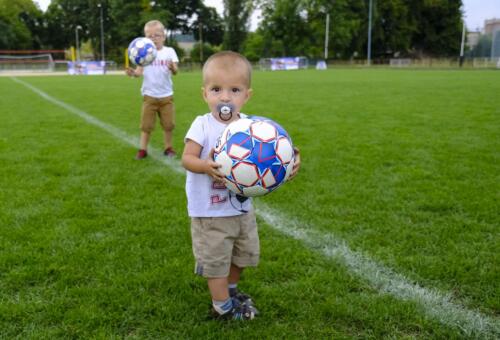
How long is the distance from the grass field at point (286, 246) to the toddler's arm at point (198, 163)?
85 centimetres

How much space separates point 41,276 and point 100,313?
697 millimetres

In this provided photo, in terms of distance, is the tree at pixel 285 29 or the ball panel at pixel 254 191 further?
the tree at pixel 285 29

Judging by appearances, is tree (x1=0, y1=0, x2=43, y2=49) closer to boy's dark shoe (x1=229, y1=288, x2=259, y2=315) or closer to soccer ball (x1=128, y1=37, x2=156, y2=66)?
soccer ball (x1=128, y1=37, x2=156, y2=66)

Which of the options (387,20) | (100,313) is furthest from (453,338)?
(387,20)

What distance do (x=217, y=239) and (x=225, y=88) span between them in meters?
0.76

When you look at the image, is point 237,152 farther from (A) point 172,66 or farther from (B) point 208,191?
(A) point 172,66

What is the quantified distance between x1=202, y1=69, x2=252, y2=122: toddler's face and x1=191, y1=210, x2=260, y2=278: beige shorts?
0.57m

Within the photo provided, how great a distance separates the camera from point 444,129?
8.83 metres

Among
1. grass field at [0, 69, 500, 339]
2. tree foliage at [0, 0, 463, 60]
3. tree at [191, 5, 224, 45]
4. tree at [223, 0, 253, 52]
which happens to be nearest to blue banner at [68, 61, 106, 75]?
tree foliage at [0, 0, 463, 60]

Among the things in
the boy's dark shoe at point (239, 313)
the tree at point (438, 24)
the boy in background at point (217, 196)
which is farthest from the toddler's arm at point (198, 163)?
the tree at point (438, 24)

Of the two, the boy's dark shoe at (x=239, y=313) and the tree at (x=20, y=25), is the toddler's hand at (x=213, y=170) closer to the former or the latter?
the boy's dark shoe at (x=239, y=313)

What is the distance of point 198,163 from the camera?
2.37 meters

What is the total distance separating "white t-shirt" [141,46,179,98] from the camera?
657cm

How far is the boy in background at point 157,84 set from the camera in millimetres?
→ 6559
